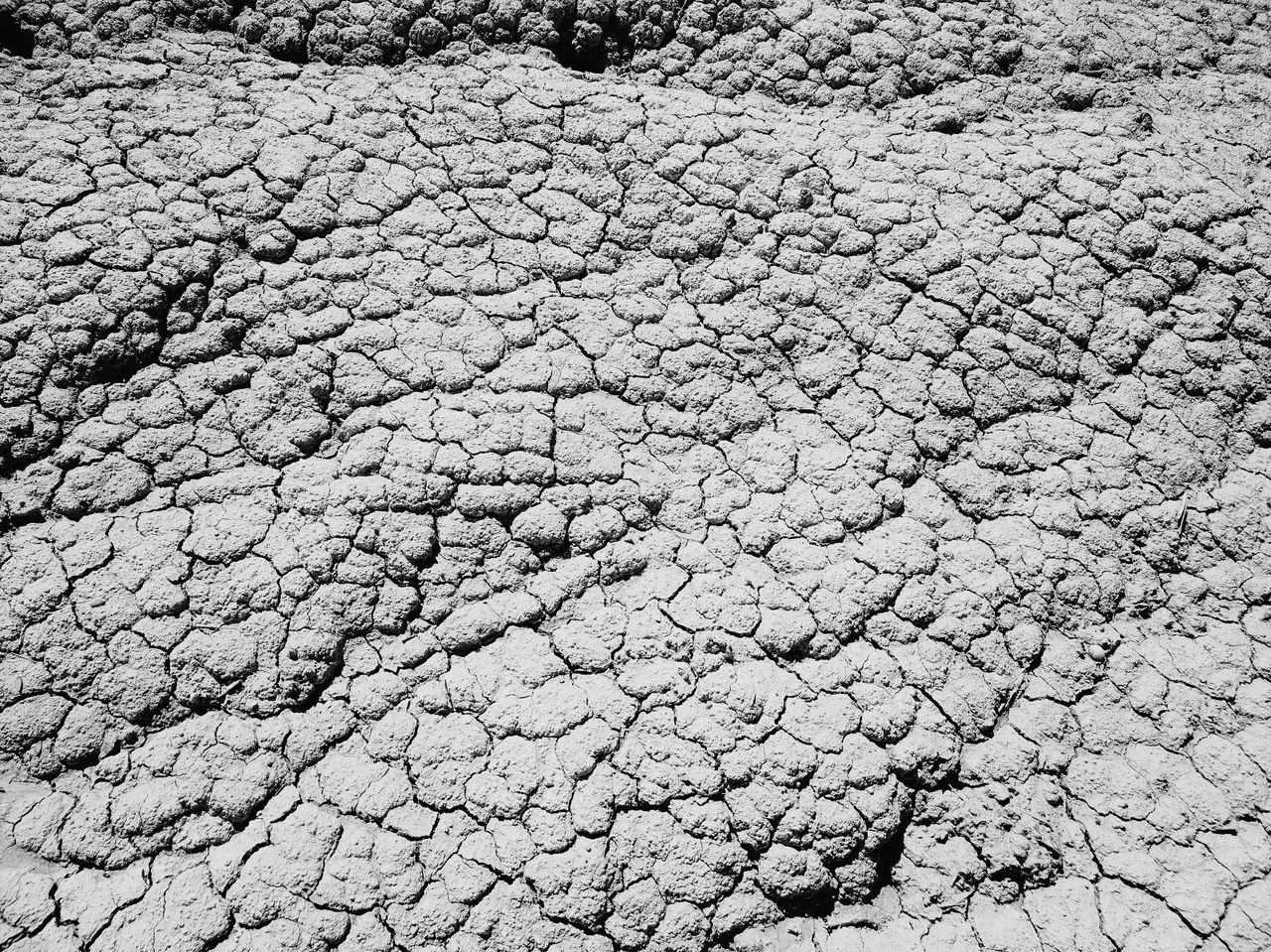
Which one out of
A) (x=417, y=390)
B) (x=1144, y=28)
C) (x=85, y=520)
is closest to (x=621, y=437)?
(x=417, y=390)

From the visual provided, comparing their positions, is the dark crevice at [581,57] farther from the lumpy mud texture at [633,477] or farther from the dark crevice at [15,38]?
the dark crevice at [15,38]

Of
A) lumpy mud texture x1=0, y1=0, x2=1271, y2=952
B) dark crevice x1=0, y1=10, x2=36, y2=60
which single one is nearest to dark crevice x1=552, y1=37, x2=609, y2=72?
lumpy mud texture x1=0, y1=0, x2=1271, y2=952

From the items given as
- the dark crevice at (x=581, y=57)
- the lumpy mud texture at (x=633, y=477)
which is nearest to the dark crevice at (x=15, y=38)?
the lumpy mud texture at (x=633, y=477)

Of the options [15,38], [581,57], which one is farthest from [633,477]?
[15,38]

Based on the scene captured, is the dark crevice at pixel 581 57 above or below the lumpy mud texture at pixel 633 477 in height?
above

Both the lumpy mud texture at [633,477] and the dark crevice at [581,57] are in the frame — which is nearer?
the lumpy mud texture at [633,477]

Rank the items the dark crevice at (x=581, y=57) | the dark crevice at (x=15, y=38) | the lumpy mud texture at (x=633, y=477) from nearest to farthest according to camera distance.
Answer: the lumpy mud texture at (x=633, y=477), the dark crevice at (x=15, y=38), the dark crevice at (x=581, y=57)

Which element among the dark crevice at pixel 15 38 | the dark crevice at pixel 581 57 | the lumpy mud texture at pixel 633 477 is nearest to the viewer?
the lumpy mud texture at pixel 633 477
